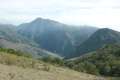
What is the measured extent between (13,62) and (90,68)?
67.6 m

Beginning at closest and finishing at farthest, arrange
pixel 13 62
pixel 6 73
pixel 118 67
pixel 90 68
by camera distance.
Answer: pixel 6 73, pixel 13 62, pixel 90 68, pixel 118 67

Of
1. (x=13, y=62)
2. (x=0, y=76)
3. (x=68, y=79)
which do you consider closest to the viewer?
(x=0, y=76)

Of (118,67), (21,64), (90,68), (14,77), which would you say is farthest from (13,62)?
(118,67)

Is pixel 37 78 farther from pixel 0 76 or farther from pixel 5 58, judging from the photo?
pixel 5 58

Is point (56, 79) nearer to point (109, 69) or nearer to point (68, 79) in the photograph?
point (68, 79)

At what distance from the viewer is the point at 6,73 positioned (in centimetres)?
3189

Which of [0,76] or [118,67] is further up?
[0,76]

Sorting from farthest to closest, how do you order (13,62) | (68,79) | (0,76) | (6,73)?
(13,62)
(68,79)
(6,73)
(0,76)

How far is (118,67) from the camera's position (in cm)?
13038

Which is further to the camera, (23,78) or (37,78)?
(37,78)

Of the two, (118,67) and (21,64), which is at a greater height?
(21,64)

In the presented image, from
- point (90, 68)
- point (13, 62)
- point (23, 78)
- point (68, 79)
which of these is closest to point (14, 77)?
point (23, 78)

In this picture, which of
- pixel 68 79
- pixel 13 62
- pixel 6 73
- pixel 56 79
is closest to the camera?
pixel 6 73

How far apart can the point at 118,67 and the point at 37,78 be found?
101164 mm
